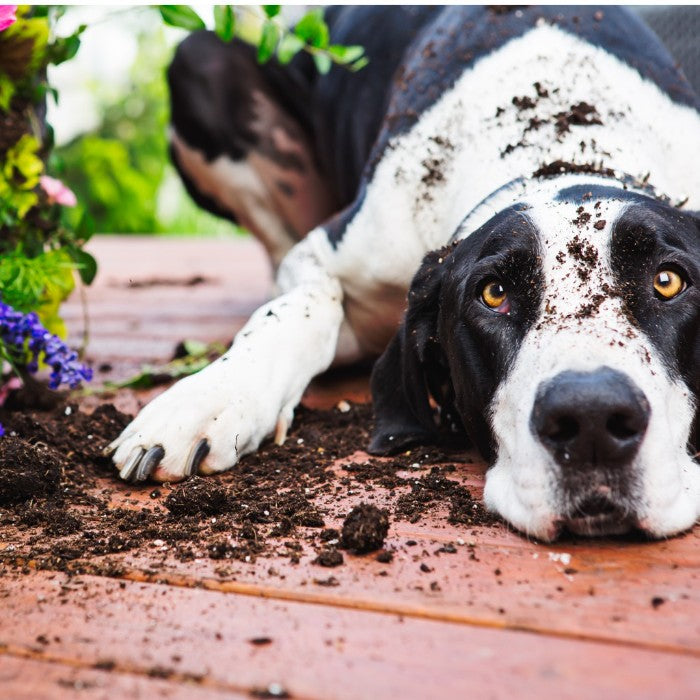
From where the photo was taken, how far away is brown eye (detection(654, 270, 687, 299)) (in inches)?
68.1

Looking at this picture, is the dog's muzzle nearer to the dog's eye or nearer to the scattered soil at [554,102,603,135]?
the dog's eye

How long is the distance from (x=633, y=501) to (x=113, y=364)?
7.10ft

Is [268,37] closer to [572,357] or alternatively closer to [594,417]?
[572,357]

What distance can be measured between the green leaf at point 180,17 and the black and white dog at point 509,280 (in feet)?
2.34

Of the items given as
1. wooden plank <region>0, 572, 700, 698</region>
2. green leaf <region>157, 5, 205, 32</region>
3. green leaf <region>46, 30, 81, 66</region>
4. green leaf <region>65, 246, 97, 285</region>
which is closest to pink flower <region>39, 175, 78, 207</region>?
green leaf <region>65, 246, 97, 285</region>

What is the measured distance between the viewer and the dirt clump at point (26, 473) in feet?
5.95

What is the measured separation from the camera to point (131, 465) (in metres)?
1.96

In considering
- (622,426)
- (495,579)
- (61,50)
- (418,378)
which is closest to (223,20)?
(61,50)

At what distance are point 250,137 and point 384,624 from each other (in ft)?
9.74

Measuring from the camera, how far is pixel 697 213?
2057 mm

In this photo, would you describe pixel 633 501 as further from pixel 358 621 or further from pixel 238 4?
pixel 238 4

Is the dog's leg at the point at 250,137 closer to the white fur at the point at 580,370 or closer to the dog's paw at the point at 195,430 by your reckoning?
the dog's paw at the point at 195,430

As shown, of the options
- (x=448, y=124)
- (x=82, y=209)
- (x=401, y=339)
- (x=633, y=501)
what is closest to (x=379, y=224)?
(x=448, y=124)

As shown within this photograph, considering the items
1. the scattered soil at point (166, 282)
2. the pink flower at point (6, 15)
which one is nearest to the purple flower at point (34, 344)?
the pink flower at point (6, 15)
